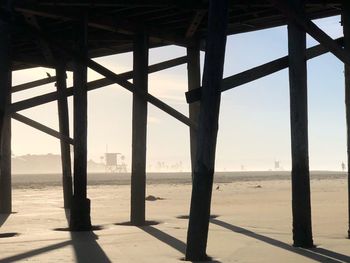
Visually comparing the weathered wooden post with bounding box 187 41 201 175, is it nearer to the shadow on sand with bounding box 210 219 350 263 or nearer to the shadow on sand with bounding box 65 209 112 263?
the shadow on sand with bounding box 65 209 112 263

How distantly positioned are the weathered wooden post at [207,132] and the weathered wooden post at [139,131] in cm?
486

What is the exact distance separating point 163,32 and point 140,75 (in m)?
1.47

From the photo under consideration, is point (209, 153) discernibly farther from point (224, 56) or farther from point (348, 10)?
point (348, 10)

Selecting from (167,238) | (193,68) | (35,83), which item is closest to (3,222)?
(167,238)

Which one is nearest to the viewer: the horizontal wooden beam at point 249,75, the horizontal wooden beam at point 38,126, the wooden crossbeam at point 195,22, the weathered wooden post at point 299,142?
the horizontal wooden beam at point 249,75

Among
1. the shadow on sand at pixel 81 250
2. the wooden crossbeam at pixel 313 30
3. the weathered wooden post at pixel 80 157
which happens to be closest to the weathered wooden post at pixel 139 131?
the weathered wooden post at pixel 80 157

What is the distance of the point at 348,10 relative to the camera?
30.9 feet

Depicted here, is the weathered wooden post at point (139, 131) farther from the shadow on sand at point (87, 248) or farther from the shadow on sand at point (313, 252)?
the shadow on sand at point (313, 252)

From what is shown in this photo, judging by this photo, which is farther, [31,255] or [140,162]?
[140,162]

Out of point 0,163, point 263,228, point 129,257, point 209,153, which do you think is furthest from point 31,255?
point 0,163

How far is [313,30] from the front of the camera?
805 cm

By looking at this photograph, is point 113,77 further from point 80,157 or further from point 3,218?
point 3,218

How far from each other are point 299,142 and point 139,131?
4.52 metres

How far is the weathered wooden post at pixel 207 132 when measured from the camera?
7.10 meters
